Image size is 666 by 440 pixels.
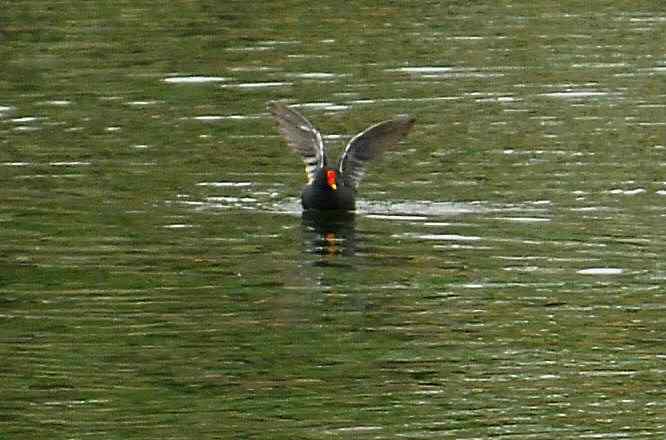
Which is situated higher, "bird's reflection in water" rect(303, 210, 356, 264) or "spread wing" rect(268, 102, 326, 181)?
"spread wing" rect(268, 102, 326, 181)

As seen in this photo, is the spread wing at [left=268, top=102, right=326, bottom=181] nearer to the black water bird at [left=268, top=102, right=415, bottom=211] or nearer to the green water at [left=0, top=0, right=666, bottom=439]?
the black water bird at [left=268, top=102, right=415, bottom=211]

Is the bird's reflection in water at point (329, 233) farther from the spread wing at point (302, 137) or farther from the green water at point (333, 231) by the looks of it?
the spread wing at point (302, 137)

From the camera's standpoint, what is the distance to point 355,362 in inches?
598

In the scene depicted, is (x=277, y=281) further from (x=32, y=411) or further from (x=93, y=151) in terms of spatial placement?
(x=93, y=151)

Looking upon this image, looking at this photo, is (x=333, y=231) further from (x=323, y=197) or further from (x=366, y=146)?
(x=366, y=146)

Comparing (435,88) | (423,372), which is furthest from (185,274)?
(435,88)

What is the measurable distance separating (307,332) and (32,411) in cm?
265

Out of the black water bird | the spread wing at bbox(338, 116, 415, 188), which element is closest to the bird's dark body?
the black water bird

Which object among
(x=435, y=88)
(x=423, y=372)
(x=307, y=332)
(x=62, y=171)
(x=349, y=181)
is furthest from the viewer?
(x=435, y=88)

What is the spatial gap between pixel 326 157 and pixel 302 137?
45cm

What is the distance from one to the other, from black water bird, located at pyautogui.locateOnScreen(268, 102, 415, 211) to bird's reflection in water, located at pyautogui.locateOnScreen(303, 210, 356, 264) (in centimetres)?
7

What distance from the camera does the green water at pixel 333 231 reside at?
14.2 meters

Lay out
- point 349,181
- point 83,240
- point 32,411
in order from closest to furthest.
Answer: point 32,411, point 83,240, point 349,181

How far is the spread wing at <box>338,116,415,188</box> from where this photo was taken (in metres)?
20.8
